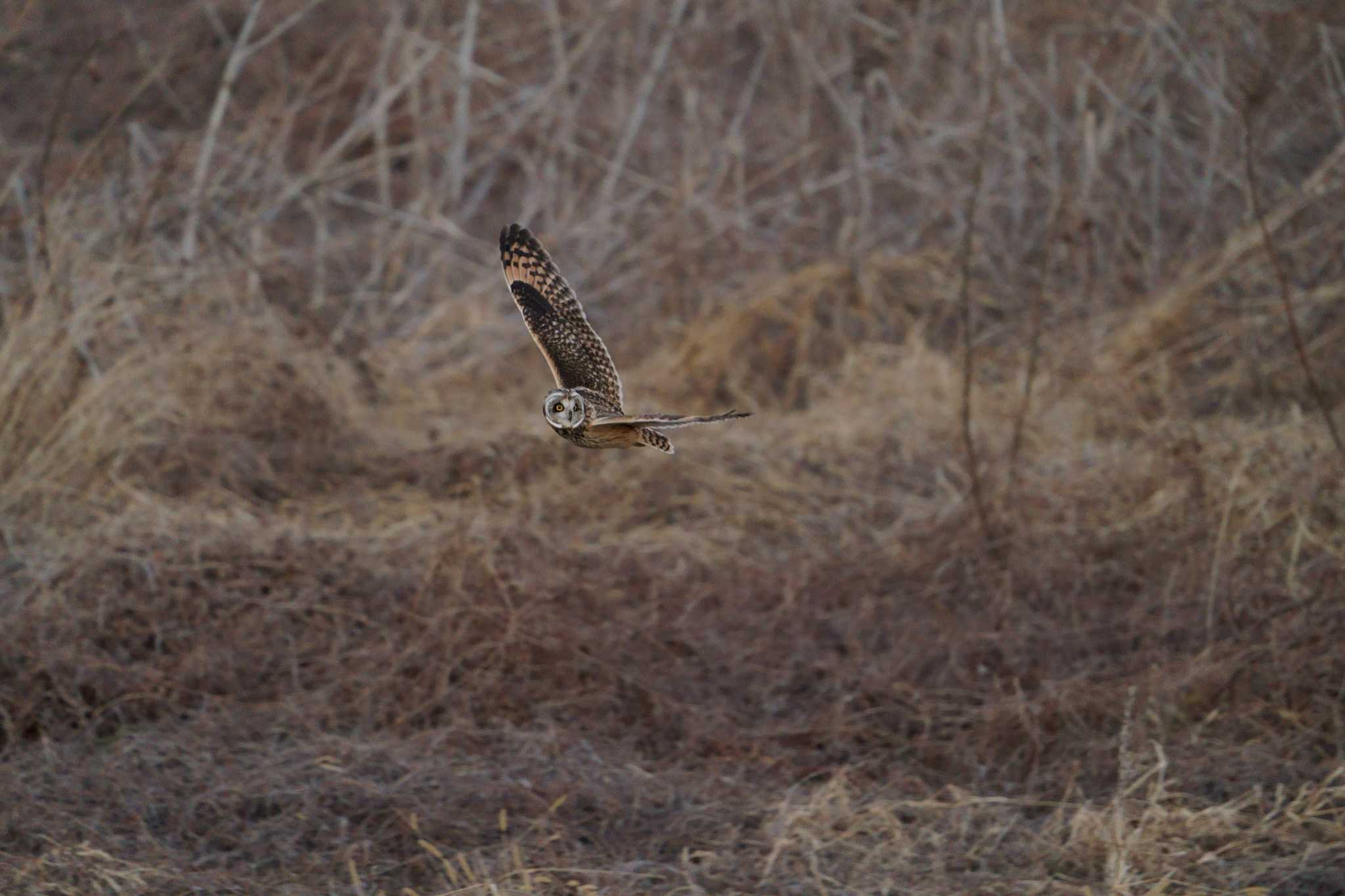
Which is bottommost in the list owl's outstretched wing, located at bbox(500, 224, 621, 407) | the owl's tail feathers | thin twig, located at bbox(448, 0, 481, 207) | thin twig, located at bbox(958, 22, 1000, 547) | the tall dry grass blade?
the owl's tail feathers

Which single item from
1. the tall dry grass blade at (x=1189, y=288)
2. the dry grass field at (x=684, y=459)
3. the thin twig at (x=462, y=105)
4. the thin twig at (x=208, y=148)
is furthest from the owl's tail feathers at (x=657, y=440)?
the thin twig at (x=462, y=105)

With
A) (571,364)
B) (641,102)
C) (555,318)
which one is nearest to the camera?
(571,364)

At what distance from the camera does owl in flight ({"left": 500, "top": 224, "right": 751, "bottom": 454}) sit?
2.08m

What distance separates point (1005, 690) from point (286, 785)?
2.04 meters

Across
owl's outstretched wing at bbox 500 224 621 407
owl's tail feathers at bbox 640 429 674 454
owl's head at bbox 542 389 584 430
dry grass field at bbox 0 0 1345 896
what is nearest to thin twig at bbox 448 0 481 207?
dry grass field at bbox 0 0 1345 896

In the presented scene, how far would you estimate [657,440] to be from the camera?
2.38 m

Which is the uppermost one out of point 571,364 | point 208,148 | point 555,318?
point 208,148

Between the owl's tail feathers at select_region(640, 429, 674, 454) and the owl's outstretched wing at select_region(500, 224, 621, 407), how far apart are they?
0.50 feet

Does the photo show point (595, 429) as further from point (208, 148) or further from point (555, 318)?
point (208, 148)

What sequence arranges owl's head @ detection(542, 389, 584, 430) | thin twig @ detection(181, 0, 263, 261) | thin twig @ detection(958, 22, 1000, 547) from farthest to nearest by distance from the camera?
1. thin twig @ detection(181, 0, 263, 261)
2. thin twig @ detection(958, 22, 1000, 547)
3. owl's head @ detection(542, 389, 584, 430)

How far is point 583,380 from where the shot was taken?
2535 mm

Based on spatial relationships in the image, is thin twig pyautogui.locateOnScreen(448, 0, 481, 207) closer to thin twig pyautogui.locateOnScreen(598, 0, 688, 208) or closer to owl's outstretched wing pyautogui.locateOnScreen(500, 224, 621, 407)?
thin twig pyautogui.locateOnScreen(598, 0, 688, 208)

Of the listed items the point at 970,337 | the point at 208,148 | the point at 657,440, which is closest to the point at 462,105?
the point at 208,148

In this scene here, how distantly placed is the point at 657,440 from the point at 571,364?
0.89ft
